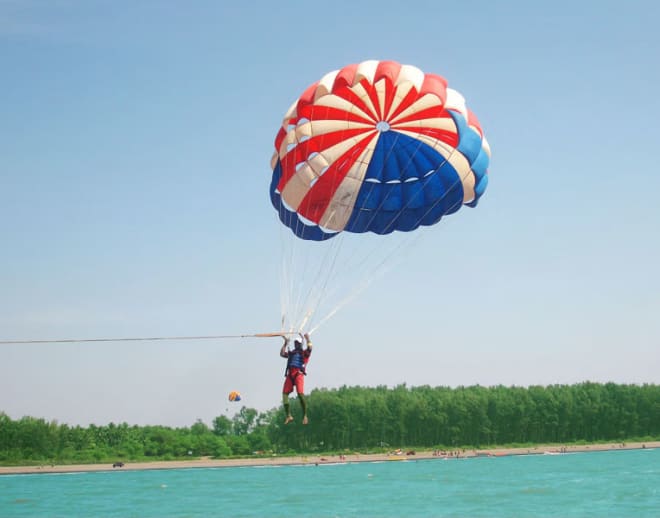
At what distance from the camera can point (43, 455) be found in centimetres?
7119

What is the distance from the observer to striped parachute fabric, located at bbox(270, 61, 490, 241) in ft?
61.3

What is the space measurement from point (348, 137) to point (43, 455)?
6014 cm

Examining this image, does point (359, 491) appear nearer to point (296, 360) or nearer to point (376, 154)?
point (376, 154)

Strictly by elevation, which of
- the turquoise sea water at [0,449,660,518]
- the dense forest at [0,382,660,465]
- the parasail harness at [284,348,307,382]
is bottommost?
the turquoise sea water at [0,449,660,518]

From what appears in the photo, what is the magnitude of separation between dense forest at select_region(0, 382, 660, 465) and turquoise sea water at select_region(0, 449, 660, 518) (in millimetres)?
7471

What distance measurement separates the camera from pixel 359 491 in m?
47.7

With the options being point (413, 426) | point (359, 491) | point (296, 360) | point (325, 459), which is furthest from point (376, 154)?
point (413, 426)

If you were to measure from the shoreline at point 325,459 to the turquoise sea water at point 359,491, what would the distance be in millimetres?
1365

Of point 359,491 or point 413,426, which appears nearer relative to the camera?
point 359,491

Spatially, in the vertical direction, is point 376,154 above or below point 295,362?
above

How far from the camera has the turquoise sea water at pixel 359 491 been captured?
39.0m

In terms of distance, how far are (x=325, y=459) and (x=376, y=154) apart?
57.6 metres

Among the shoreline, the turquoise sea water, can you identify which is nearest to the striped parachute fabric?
the turquoise sea water

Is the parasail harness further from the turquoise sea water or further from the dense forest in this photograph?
the dense forest
